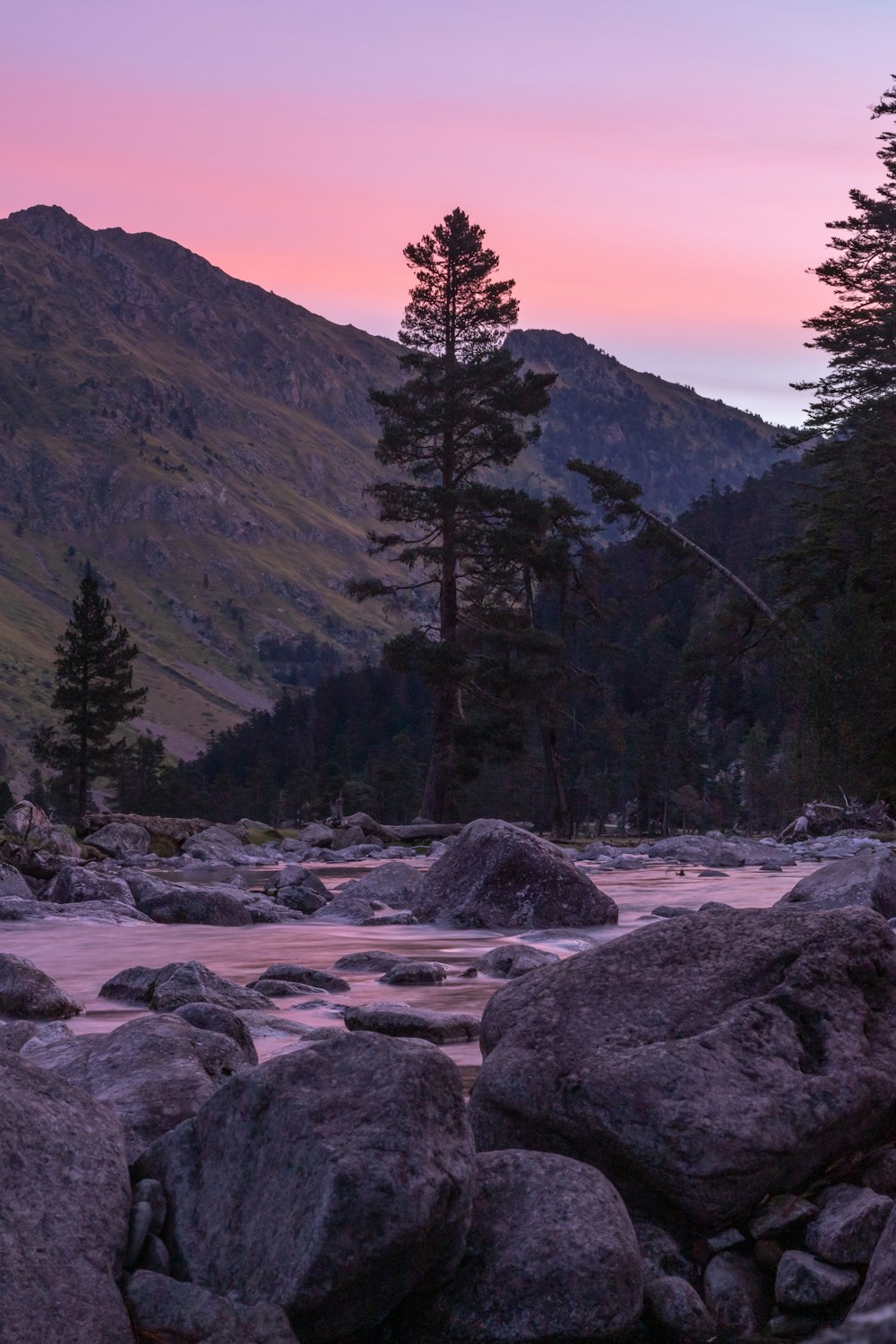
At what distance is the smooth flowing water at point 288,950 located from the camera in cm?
1045

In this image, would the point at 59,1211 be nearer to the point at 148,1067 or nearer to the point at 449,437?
the point at 148,1067

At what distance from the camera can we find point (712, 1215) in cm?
532

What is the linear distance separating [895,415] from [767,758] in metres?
66.3

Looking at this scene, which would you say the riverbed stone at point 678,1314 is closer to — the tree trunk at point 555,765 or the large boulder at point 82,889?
the large boulder at point 82,889

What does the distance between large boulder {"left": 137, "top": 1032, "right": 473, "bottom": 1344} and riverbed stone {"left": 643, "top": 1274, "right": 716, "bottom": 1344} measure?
791 mm

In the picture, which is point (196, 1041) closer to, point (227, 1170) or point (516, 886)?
point (227, 1170)

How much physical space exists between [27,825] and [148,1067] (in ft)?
74.7

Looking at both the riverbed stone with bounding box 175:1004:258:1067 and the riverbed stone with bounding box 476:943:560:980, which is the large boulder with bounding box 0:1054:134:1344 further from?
the riverbed stone with bounding box 476:943:560:980

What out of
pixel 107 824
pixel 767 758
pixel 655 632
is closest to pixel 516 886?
pixel 107 824

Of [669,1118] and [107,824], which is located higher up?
[669,1118]

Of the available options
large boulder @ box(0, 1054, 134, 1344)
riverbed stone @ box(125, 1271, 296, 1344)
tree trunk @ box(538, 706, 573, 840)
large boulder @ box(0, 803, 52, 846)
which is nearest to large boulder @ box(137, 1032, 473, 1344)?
riverbed stone @ box(125, 1271, 296, 1344)

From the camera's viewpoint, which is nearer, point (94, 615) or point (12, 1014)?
point (12, 1014)

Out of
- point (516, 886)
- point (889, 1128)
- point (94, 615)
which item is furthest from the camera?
point (94, 615)

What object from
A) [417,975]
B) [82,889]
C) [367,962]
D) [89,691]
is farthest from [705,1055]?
[89,691]
